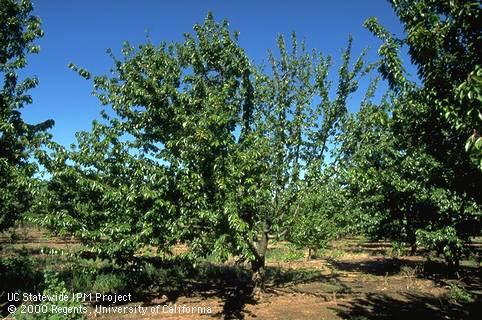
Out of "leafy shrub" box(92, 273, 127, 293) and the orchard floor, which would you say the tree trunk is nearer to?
the orchard floor

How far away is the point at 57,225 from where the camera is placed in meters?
9.72

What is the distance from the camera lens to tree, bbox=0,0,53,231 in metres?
10.4

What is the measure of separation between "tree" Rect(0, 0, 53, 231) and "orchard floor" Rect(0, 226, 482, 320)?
187cm

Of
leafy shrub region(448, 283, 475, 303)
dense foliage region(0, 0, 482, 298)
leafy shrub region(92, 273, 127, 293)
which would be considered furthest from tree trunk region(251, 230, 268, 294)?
leafy shrub region(448, 283, 475, 303)

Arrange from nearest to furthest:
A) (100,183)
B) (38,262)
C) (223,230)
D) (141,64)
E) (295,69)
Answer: (223,230), (100,183), (141,64), (295,69), (38,262)

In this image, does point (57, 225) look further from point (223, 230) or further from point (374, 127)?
point (374, 127)

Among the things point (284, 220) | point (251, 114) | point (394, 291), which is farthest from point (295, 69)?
point (394, 291)

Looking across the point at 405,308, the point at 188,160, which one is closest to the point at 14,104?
the point at 188,160

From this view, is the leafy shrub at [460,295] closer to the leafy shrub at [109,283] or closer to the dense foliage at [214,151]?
the dense foliage at [214,151]

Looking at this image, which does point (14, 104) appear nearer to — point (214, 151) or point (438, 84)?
point (214, 151)

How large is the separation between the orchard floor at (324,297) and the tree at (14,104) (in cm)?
187

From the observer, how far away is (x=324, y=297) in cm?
1357

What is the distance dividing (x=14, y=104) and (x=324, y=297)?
11189 millimetres

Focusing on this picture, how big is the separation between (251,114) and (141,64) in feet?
12.0
